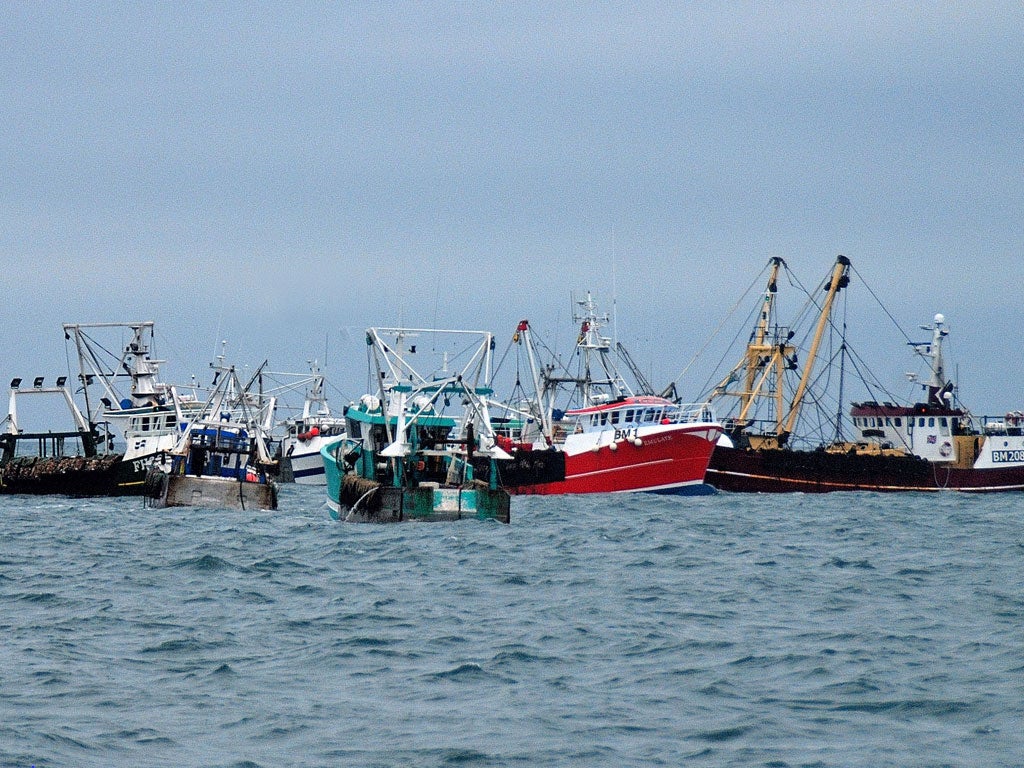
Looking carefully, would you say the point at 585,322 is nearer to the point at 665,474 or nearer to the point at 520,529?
the point at 665,474

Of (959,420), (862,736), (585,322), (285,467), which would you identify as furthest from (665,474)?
(862,736)

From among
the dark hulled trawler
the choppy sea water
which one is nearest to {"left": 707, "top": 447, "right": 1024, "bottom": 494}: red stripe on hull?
the dark hulled trawler

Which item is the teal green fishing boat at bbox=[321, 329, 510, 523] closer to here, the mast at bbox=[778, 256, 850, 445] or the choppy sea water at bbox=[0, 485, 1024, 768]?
the choppy sea water at bbox=[0, 485, 1024, 768]

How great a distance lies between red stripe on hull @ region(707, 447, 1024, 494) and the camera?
8181cm

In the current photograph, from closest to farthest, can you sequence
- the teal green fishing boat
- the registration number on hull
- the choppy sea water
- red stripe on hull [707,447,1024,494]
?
the choppy sea water < the teal green fishing boat < red stripe on hull [707,447,1024,494] < the registration number on hull

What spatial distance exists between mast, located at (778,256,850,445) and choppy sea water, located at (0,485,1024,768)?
51658 millimetres

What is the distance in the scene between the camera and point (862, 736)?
17.5m

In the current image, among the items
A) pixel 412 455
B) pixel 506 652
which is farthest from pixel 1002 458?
pixel 506 652

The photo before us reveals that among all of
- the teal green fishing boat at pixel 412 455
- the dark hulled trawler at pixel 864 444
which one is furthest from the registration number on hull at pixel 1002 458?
the teal green fishing boat at pixel 412 455

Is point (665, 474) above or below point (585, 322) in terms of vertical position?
below

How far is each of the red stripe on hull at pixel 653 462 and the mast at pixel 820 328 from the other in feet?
66.9

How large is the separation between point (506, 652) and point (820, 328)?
78.5 metres

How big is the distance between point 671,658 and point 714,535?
78.2 ft

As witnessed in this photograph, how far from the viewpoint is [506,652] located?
22.8 meters
